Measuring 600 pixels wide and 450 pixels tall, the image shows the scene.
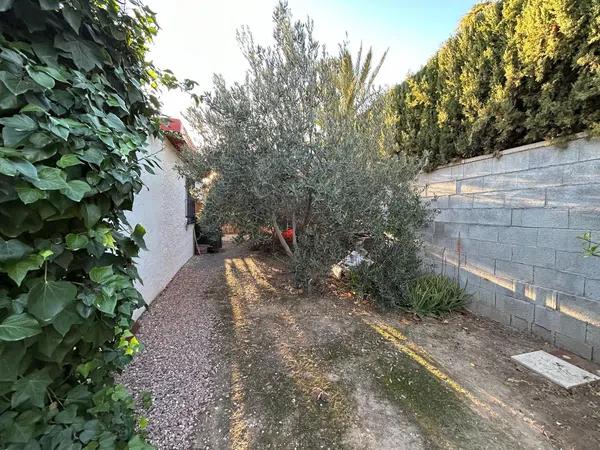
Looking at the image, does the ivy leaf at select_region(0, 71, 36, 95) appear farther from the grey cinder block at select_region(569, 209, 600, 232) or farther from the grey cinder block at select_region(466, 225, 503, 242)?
the grey cinder block at select_region(466, 225, 503, 242)

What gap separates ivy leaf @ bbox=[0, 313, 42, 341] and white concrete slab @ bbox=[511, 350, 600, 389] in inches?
145

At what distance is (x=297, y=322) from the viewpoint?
3596mm

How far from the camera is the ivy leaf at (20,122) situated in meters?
0.79

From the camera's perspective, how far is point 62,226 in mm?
994

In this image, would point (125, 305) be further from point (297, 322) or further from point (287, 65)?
point (287, 65)

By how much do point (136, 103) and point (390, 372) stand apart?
2.84 meters

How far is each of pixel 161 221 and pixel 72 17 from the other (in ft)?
13.4

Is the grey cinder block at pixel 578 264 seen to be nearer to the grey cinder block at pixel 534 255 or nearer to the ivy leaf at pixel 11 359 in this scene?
the grey cinder block at pixel 534 255

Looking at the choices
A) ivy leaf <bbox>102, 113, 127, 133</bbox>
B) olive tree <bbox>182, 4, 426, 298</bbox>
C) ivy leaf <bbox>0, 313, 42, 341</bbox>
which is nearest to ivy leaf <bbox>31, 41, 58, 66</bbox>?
ivy leaf <bbox>102, 113, 127, 133</bbox>

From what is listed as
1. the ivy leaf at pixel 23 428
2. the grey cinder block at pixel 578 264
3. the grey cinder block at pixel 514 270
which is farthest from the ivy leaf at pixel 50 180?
the grey cinder block at pixel 514 270

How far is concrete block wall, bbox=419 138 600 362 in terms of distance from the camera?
281 centimetres

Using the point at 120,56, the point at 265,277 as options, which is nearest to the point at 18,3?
the point at 120,56

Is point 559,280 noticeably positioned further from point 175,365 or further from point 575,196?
point 175,365

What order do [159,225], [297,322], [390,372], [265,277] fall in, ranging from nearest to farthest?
1. [390,372]
2. [297,322]
3. [159,225]
4. [265,277]
